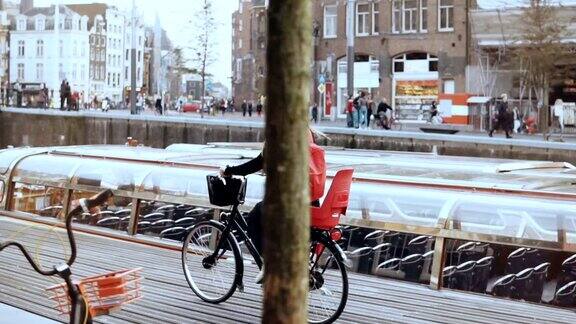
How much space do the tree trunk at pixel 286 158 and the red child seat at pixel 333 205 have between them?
3.69 meters

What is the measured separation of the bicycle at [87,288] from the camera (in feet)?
18.6

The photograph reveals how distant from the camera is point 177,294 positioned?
823 cm

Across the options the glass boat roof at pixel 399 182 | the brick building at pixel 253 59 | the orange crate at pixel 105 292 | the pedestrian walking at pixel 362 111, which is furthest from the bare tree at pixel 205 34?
the orange crate at pixel 105 292

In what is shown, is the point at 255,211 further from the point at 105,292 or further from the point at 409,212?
the point at 409,212

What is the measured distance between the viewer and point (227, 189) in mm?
7684

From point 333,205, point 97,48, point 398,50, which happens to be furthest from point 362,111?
point 97,48

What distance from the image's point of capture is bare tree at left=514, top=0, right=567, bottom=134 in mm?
35344

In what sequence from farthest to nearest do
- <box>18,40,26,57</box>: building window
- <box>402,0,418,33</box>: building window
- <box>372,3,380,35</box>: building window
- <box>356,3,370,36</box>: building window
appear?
<box>18,40,26,57</box>: building window < <box>356,3,370,36</box>: building window < <box>372,3,380,35</box>: building window < <box>402,0,418,33</box>: building window

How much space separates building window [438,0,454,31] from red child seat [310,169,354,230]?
139 feet

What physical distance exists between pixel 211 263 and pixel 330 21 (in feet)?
153

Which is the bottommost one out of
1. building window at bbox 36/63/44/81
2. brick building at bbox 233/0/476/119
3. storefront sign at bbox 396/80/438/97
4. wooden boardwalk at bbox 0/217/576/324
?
wooden boardwalk at bbox 0/217/576/324

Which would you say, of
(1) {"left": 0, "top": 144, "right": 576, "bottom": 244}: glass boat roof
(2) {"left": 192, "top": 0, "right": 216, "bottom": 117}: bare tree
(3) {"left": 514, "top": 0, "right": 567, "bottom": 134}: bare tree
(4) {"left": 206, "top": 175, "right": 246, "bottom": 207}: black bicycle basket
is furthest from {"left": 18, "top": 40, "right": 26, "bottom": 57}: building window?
(4) {"left": 206, "top": 175, "right": 246, "bottom": 207}: black bicycle basket

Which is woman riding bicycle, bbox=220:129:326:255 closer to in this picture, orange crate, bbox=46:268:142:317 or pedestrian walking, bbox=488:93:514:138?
orange crate, bbox=46:268:142:317

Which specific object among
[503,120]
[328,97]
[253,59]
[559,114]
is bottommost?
[503,120]
